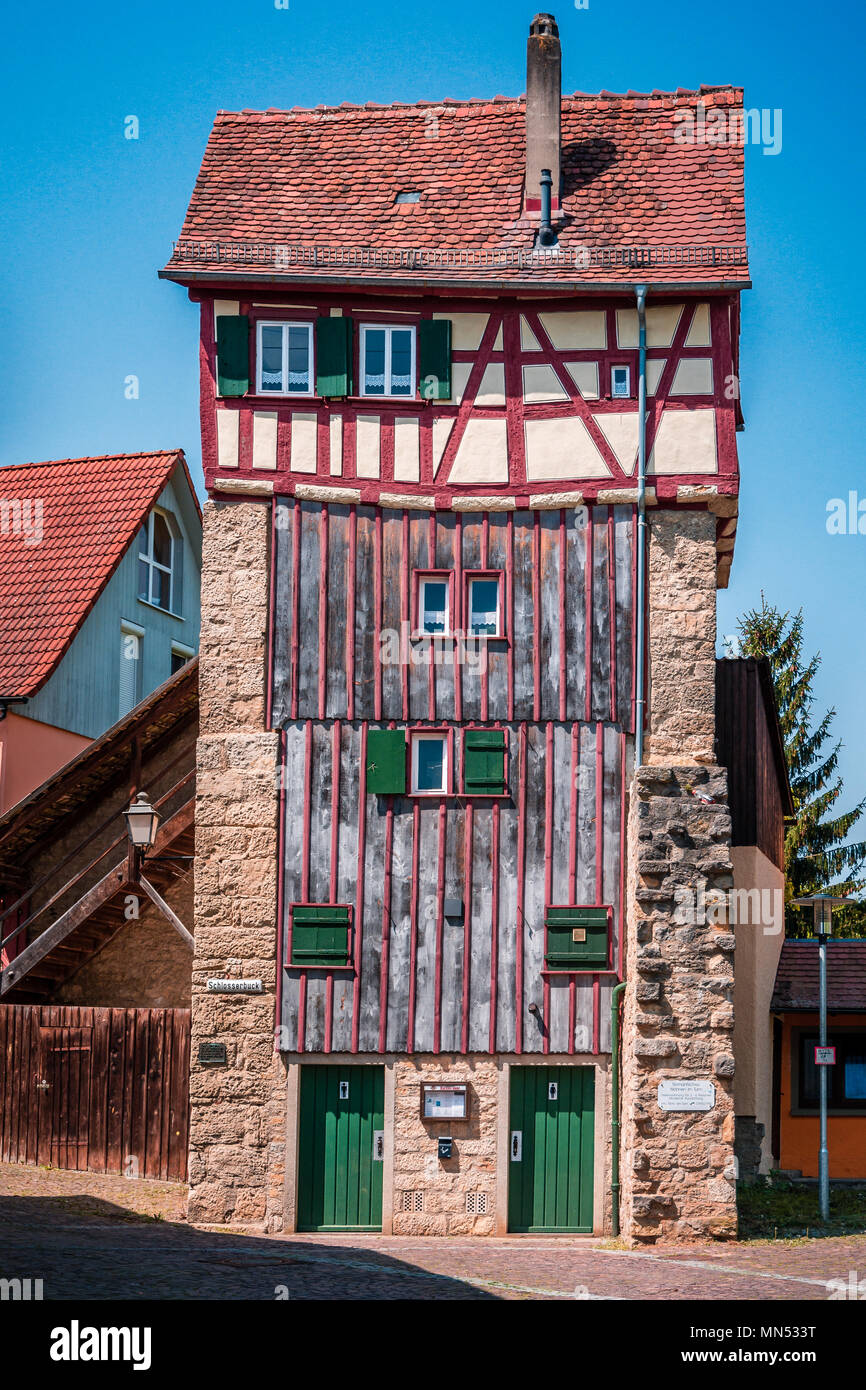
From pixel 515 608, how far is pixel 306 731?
2551 mm

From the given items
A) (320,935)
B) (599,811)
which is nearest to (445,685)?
(599,811)

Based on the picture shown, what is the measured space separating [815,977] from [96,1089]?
9.92 meters

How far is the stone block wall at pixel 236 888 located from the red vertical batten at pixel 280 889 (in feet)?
0.17

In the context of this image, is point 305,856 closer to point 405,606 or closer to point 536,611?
point 405,606

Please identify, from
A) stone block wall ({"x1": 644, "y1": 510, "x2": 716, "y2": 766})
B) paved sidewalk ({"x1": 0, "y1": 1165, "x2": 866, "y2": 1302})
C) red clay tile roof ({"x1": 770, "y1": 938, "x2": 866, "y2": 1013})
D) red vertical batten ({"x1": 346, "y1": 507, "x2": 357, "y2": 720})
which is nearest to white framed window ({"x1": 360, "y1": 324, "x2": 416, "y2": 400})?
red vertical batten ({"x1": 346, "y1": 507, "x2": 357, "y2": 720})

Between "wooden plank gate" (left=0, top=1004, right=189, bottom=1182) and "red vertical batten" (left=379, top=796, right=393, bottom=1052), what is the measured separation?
2.93 metres

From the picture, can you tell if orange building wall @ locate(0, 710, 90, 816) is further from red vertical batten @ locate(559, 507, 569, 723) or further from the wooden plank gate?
red vertical batten @ locate(559, 507, 569, 723)

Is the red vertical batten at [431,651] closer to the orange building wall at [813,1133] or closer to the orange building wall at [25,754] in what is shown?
the orange building wall at [813,1133]

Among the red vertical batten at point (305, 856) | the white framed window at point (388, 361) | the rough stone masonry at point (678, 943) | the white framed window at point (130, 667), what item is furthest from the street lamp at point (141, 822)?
the white framed window at point (130, 667)

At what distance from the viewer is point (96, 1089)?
1931cm

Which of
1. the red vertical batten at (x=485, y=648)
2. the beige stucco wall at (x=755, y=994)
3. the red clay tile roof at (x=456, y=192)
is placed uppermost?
the red clay tile roof at (x=456, y=192)

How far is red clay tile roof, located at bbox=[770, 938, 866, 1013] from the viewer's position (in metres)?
22.1

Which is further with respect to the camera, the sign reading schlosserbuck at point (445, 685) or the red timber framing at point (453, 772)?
the red timber framing at point (453, 772)

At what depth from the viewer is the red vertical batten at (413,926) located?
1692cm
